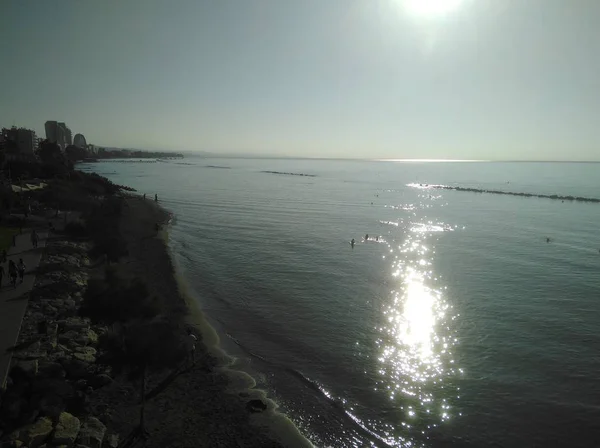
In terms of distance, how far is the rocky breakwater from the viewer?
1013cm

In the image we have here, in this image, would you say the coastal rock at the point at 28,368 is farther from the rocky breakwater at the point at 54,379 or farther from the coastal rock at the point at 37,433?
the coastal rock at the point at 37,433

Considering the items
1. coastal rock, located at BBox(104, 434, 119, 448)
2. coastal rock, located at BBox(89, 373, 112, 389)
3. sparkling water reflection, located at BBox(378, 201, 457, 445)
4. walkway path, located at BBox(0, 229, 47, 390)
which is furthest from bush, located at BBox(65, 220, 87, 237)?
sparkling water reflection, located at BBox(378, 201, 457, 445)

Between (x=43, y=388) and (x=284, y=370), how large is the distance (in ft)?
29.2

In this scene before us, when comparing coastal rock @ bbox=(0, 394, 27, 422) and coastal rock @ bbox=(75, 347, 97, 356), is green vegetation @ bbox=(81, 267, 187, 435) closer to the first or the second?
coastal rock @ bbox=(75, 347, 97, 356)

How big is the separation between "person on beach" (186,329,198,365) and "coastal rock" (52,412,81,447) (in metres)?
5.68

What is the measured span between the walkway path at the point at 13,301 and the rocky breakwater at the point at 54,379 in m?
0.24

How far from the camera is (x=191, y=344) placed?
17469 mm

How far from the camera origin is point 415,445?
41.8ft

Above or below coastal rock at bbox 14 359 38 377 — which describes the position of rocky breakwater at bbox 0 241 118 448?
below

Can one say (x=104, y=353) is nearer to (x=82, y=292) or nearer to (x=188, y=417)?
(x=188, y=417)

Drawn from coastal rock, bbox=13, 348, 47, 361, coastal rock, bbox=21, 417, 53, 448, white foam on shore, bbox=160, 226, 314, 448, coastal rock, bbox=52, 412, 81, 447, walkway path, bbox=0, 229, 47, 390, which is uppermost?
walkway path, bbox=0, 229, 47, 390

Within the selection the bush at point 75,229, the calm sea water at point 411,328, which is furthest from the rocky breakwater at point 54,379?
the bush at point 75,229

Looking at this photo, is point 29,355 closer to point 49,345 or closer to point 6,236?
point 49,345

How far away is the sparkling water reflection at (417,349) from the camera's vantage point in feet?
48.0
